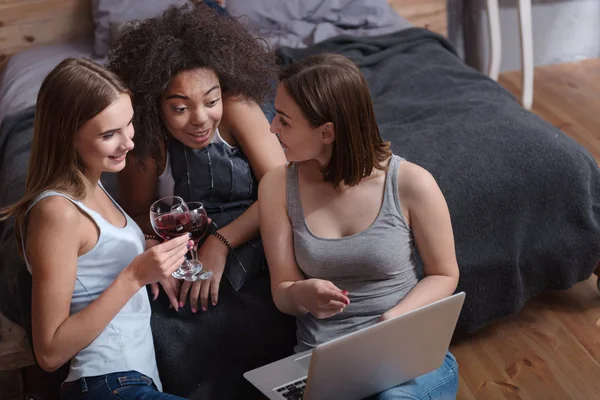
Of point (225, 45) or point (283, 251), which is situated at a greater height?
point (225, 45)

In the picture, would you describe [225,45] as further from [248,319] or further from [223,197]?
[248,319]

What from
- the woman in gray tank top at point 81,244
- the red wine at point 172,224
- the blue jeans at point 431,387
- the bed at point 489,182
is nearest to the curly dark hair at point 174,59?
the woman in gray tank top at point 81,244

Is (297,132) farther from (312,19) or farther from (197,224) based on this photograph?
(312,19)

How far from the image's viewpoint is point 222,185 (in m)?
2.02

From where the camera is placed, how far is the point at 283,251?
1754 millimetres

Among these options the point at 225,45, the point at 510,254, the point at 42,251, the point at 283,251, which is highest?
the point at 225,45

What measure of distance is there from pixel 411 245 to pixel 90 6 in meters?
1.93

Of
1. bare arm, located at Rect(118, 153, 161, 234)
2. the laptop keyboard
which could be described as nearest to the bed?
bare arm, located at Rect(118, 153, 161, 234)

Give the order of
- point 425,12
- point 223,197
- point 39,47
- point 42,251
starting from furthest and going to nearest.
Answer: point 425,12, point 39,47, point 223,197, point 42,251

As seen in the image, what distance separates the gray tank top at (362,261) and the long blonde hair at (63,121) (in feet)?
1.41

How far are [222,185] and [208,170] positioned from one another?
0.19 ft

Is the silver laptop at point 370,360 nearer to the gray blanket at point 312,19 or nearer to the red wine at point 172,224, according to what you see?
the red wine at point 172,224

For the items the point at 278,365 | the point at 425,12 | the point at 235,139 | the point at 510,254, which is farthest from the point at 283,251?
the point at 425,12

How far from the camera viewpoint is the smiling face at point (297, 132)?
166 centimetres
